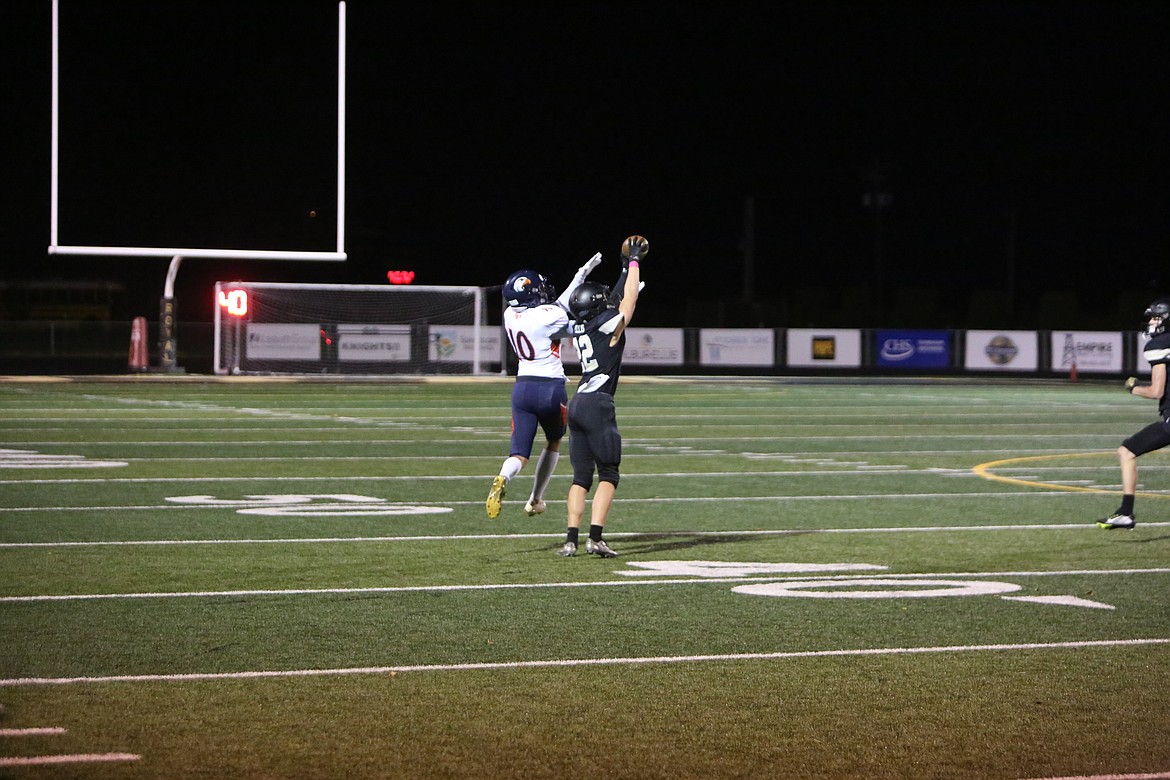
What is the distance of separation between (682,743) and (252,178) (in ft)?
70.6

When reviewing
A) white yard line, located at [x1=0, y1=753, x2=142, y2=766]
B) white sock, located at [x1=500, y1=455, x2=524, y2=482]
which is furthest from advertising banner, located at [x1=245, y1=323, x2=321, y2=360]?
white yard line, located at [x1=0, y1=753, x2=142, y2=766]

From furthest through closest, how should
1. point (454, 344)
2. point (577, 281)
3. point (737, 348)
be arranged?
point (737, 348) < point (454, 344) < point (577, 281)

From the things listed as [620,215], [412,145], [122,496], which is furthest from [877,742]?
[620,215]

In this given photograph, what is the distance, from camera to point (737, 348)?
44.7m

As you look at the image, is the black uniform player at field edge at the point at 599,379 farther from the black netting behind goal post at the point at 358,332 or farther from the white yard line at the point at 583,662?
the black netting behind goal post at the point at 358,332

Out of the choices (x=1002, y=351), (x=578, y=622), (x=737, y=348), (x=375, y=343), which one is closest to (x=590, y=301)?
(x=578, y=622)

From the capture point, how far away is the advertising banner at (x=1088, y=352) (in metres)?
43.3

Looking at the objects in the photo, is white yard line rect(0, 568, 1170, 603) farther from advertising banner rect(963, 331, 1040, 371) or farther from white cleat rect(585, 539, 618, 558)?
advertising banner rect(963, 331, 1040, 371)

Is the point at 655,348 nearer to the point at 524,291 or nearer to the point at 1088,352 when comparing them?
the point at 1088,352

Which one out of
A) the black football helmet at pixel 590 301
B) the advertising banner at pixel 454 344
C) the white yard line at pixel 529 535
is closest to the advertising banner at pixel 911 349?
the advertising banner at pixel 454 344

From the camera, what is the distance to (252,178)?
25.7 meters

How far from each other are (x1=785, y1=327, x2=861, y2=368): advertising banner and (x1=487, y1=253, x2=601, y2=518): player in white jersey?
34450mm

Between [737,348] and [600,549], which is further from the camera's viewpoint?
[737,348]

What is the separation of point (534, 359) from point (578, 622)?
3232 millimetres
